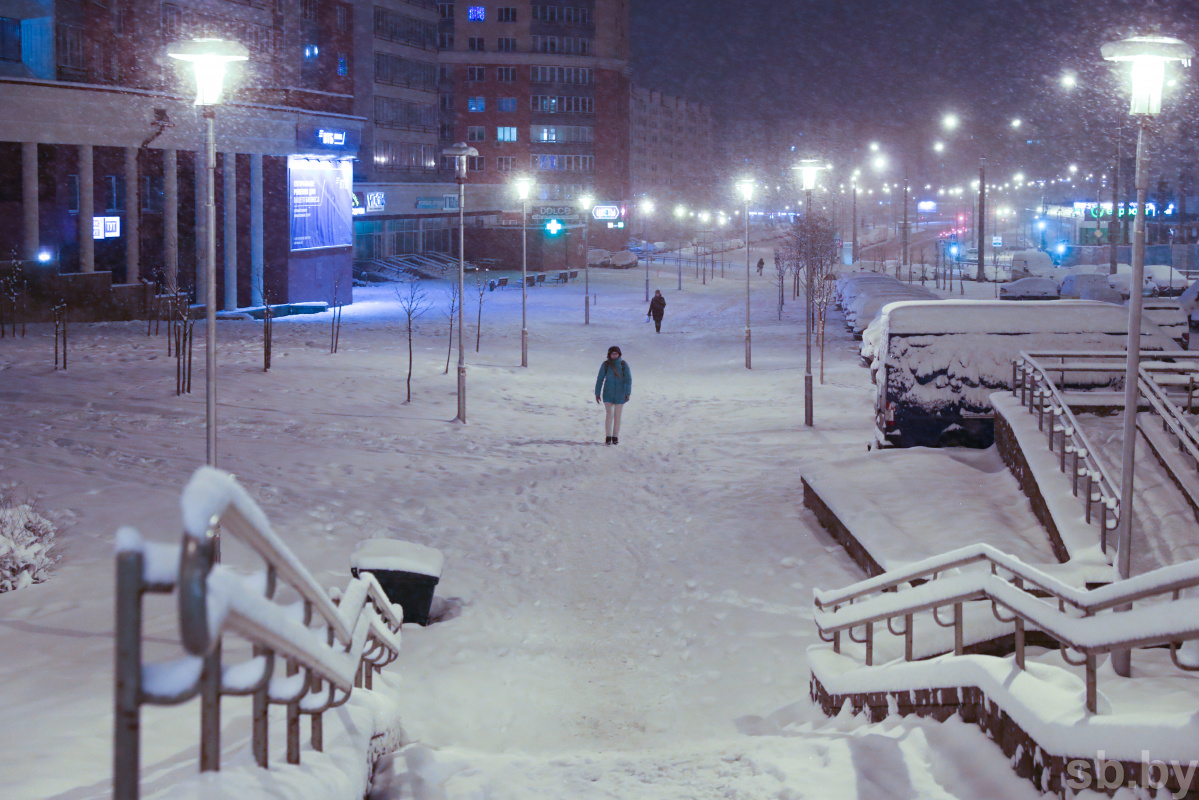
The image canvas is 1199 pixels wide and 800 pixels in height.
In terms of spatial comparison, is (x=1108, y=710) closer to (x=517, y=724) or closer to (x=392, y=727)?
(x=392, y=727)

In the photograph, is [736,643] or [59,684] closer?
[59,684]

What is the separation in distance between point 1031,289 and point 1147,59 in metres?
41.8

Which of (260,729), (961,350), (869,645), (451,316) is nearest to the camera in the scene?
(260,729)

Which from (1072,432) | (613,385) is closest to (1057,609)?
(1072,432)

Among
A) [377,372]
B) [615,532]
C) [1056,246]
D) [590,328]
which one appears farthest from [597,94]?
[615,532]

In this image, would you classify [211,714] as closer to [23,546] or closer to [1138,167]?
[23,546]

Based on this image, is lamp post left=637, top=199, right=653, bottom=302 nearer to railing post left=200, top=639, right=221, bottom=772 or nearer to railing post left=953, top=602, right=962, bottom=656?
railing post left=953, top=602, right=962, bottom=656

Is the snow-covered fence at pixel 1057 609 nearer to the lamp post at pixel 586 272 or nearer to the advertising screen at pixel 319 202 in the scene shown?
the lamp post at pixel 586 272

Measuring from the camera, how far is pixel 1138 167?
8688mm

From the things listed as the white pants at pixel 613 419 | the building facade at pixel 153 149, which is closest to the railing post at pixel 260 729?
the white pants at pixel 613 419

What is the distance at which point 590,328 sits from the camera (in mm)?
40156

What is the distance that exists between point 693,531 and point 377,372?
43.5ft

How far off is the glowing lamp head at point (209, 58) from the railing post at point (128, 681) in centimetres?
817

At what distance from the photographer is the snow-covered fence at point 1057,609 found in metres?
4.66
